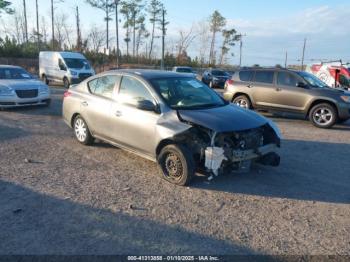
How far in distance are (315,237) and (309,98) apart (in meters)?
7.86

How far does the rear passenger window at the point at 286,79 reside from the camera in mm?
11539

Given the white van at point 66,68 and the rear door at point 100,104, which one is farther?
the white van at point 66,68

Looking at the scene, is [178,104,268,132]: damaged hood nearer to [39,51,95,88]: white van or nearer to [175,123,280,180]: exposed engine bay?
[175,123,280,180]: exposed engine bay

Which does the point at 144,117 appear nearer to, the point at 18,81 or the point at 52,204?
the point at 52,204

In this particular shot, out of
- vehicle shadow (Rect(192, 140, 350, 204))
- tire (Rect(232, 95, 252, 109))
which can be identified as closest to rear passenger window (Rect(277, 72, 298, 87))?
tire (Rect(232, 95, 252, 109))

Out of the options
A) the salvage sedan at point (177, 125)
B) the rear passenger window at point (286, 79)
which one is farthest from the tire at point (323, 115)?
the salvage sedan at point (177, 125)

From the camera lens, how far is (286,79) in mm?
11742

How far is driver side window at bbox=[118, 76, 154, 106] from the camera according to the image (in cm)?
601

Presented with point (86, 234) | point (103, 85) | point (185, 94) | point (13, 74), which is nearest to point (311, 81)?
point (185, 94)

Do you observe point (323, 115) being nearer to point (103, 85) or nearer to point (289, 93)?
point (289, 93)

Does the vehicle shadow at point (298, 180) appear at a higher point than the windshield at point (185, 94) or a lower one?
lower

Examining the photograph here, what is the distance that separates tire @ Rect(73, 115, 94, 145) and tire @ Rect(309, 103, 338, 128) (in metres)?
7.17

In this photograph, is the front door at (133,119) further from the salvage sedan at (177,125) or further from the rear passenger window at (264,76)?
the rear passenger window at (264,76)

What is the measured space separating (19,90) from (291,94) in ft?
30.1
